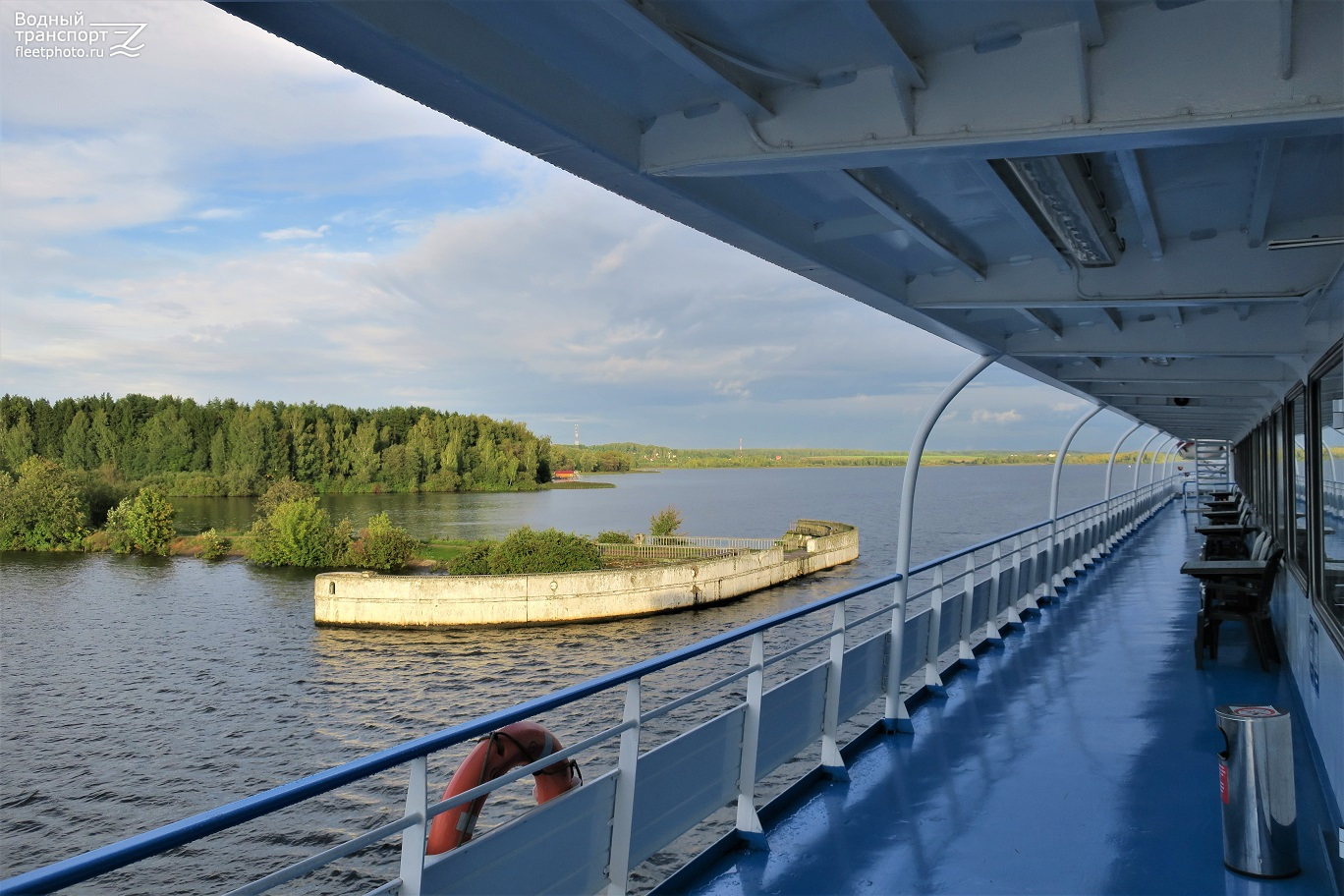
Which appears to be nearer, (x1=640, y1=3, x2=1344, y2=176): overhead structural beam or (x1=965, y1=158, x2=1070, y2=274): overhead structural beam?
(x1=640, y1=3, x2=1344, y2=176): overhead structural beam

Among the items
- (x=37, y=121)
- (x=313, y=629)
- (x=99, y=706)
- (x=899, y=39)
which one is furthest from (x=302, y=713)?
(x=37, y=121)

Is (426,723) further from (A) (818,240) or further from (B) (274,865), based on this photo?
(A) (818,240)

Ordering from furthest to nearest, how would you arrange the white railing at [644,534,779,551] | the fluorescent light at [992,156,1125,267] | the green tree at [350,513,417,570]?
the green tree at [350,513,417,570] < the white railing at [644,534,779,551] < the fluorescent light at [992,156,1125,267]

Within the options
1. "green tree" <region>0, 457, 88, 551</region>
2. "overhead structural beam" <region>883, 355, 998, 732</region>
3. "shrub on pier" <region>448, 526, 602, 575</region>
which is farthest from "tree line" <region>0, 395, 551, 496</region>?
"overhead structural beam" <region>883, 355, 998, 732</region>

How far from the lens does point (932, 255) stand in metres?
4.14

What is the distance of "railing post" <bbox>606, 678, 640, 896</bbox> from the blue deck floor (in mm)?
390

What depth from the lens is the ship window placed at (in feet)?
13.5

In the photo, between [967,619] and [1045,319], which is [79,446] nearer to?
[967,619]

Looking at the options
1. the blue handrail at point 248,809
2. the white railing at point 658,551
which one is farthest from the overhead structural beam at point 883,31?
the white railing at point 658,551

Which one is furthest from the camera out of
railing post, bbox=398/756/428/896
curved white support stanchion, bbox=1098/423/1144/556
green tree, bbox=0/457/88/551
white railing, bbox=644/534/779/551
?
green tree, bbox=0/457/88/551

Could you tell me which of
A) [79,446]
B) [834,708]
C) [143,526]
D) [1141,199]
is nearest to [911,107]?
[1141,199]

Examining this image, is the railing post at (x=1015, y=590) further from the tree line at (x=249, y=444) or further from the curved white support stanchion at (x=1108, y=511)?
the tree line at (x=249, y=444)

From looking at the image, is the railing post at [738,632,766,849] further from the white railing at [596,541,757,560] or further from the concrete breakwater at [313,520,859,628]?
the white railing at [596,541,757,560]

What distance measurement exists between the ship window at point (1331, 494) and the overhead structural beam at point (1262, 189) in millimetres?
732
